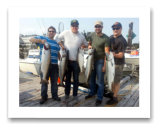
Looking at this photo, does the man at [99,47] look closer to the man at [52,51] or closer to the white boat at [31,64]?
the man at [52,51]

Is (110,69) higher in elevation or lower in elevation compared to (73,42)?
lower

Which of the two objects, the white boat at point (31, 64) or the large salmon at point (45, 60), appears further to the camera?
the white boat at point (31, 64)

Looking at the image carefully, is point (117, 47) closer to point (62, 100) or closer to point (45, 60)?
point (45, 60)

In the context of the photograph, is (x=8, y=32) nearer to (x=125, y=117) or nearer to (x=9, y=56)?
(x=9, y=56)

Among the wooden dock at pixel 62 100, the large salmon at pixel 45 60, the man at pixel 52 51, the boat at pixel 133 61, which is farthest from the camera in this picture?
the boat at pixel 133 61

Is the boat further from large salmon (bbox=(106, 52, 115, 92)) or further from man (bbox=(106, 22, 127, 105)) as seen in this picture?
large salmon (bbox=(106, 52, 115, 92))

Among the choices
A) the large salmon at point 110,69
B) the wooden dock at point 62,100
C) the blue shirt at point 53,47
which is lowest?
the wooden dock at point 62,100

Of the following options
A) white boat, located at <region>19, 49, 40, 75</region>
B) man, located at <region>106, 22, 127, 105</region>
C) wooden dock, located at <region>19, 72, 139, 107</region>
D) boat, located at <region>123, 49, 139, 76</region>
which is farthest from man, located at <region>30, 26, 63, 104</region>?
boat, located at <region>123, 49, 139, 76</region>

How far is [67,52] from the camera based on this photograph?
9.85 feet

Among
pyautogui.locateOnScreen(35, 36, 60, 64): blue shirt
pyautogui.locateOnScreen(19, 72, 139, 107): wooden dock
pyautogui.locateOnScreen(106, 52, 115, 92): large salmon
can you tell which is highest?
pyautogui.locateOnScreen(35, 36, 60, 64): blue shirt

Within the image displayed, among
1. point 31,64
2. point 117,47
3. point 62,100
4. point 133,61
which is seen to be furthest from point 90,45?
point 133,61

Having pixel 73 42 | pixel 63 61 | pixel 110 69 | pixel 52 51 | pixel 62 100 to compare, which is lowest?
pixel 62 100

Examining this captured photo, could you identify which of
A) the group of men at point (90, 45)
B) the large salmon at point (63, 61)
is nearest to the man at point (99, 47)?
the group of men at point (90, 45)

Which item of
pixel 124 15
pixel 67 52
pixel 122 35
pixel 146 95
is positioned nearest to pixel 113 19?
pixel 124 15
